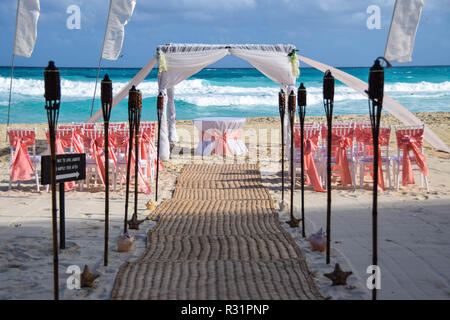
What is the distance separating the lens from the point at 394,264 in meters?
4.23

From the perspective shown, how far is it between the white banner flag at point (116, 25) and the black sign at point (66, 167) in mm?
4969

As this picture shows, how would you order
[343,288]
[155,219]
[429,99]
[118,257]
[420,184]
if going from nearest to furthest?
1. [343,288]
2. [118,257]
3. [155,219]
4. [420,184]
5. [429,99]

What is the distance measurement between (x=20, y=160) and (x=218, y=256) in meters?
4.48

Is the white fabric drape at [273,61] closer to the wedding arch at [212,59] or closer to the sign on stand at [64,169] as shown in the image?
the wedding arch at [212,59]

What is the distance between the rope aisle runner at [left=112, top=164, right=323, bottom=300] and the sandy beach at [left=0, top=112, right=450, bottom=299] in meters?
0.16

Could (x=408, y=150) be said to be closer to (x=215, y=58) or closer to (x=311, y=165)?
(x=311, y=165)

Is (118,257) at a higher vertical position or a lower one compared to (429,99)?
lower

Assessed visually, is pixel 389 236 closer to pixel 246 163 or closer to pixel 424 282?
pixel 424 282

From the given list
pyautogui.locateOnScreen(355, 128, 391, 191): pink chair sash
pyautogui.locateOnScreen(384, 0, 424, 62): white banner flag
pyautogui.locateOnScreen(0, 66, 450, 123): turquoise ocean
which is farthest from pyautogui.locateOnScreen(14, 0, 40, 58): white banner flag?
pyautogui.locateOnScreen(0, 66, 450, 123): turquoise ocean

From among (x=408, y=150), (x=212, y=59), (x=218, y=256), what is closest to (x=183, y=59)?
(x=212, y=59)

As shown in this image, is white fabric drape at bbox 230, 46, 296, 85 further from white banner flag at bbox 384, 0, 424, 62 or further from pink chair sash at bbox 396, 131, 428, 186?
pink chair sash at bbox 396, 131, 428, 186

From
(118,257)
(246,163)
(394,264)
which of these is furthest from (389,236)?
(246,163)

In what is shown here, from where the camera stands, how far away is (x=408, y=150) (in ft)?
24.9
